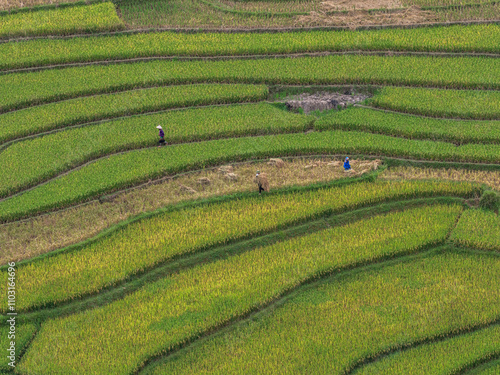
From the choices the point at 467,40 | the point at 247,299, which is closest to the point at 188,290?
the point at 247,299

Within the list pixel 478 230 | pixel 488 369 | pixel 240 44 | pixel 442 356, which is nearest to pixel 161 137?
pixel 240 44

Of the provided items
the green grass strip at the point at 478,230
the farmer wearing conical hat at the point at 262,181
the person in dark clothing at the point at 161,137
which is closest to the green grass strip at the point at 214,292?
the green grass strip at the point at 478,230

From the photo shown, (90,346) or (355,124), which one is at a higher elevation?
(355,124)

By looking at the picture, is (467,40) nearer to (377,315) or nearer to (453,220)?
(453,220)

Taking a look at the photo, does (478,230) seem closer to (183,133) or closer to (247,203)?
(247,203)

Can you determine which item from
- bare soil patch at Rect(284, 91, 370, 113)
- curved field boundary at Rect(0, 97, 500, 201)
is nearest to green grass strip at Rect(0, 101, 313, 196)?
curved field boundary at Rect(0, 97, 500, 201)

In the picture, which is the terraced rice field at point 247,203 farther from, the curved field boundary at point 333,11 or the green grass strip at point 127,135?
the curved field boundary at point 333,11
